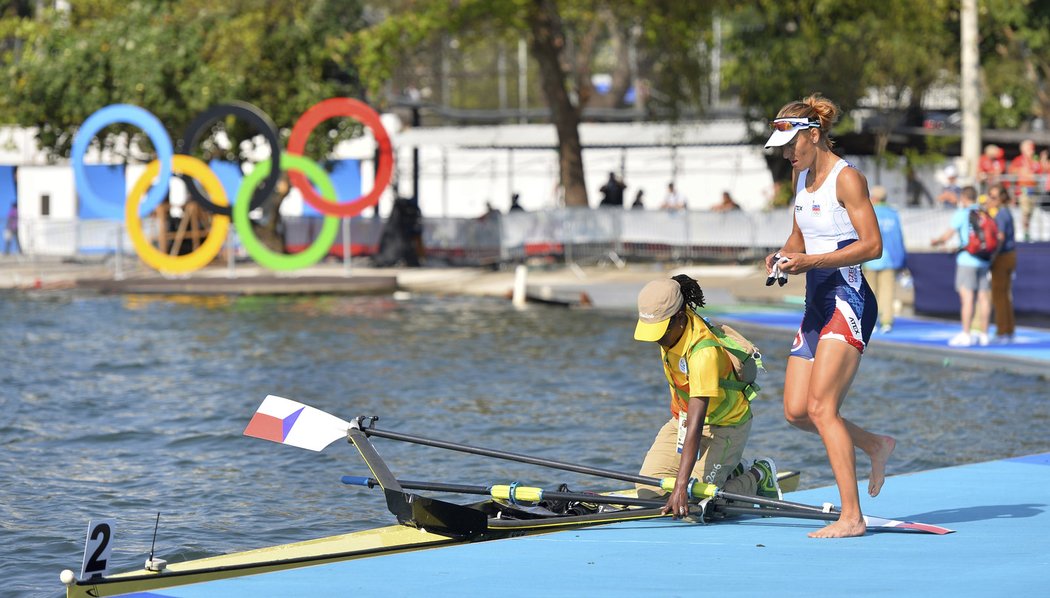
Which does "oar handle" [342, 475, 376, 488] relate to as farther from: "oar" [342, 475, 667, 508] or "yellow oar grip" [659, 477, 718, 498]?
"yellow oar grip" [659, 477, 718, 498]

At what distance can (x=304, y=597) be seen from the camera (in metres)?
6.38

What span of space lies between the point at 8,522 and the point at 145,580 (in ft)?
11.0

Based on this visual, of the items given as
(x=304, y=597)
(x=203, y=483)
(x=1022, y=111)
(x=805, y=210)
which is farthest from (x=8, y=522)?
(x=1022, y=111)

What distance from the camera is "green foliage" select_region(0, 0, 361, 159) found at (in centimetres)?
3447

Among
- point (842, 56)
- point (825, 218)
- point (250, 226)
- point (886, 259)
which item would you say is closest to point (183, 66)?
point (250, 226)

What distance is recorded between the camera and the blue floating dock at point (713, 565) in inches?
254

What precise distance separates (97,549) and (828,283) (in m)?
3.56

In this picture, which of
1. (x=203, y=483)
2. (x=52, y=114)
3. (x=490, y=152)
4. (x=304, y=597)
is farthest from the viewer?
(x=490, y=152)

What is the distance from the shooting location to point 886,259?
1792cm

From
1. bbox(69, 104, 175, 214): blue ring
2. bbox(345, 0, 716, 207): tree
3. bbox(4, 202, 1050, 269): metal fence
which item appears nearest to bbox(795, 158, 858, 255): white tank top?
bbox(4, 202, 1050, 269): metal fence

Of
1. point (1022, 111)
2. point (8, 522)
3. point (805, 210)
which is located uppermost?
point (1022, 111)

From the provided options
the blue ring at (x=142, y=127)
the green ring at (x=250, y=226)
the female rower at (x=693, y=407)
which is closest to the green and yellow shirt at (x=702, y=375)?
the female rower at (x=693, y=407)

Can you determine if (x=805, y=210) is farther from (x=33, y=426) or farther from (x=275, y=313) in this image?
(x=275, y=313)

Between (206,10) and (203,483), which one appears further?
(206,10)
